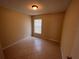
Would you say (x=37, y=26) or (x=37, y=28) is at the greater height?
(x=37, y=26)

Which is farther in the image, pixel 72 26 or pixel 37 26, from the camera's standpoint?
pixel 37 26

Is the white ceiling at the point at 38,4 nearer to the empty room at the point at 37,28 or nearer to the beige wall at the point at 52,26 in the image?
the empty room at the point at 37,28

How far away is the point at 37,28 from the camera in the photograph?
5.12 m

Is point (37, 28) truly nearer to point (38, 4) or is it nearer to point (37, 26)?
point (37, 26)

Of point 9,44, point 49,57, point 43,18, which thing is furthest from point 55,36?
point 9,44

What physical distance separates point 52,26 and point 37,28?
1.58m

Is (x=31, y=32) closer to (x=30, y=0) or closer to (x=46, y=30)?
(x=46, y=30)

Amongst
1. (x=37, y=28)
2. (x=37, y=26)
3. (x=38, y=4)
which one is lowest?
(x=37, y=28)

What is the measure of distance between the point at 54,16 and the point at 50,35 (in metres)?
1.51

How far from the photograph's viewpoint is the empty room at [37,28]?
6.21ft

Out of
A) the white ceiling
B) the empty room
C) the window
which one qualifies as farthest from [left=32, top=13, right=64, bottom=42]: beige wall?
the white ceiling

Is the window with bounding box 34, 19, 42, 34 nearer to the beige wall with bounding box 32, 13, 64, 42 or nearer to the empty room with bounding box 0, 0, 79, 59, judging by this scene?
the empty room with bounding box 0, 0, 79, 59

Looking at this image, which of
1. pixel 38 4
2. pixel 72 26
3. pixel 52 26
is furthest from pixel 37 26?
pixel 72 26

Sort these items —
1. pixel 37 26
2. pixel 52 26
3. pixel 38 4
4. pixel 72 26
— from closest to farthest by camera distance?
pixel 72 26
pixel 38 4
pixel 52 26
pixel 37 26
